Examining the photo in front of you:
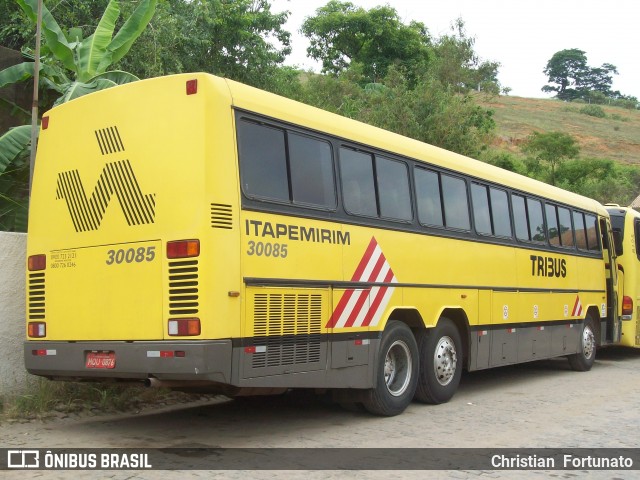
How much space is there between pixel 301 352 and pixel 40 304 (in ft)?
8.60

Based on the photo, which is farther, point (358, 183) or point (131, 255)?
point (358, 183)

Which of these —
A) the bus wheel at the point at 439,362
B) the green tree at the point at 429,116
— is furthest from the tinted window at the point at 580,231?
the green tree at the point at 429,116

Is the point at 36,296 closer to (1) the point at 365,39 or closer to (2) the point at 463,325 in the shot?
(2) the point at 463,325

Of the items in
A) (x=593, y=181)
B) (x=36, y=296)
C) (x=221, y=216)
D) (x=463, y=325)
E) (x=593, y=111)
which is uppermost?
(x=593, y=111)

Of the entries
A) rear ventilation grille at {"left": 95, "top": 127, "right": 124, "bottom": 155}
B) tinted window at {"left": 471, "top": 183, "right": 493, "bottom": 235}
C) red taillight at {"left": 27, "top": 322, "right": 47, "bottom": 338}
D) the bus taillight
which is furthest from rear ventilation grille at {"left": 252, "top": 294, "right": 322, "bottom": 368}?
the bus taillight

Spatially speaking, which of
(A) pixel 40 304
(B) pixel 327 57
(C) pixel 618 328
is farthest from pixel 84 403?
(B) pixel 327 57

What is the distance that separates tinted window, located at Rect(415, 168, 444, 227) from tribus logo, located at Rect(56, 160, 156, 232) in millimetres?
3791

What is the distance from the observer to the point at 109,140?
7164 mm

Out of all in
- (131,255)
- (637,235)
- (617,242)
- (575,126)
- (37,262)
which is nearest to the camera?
(131,255)

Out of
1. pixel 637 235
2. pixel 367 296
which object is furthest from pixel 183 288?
pixel 637 235

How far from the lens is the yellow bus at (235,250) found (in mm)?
6438

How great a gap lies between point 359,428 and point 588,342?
25.7 feet

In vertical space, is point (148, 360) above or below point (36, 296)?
below

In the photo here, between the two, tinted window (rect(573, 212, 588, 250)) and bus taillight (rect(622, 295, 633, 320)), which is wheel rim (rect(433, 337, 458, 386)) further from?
bus taillight (rect(622, 295, 633, 320))
